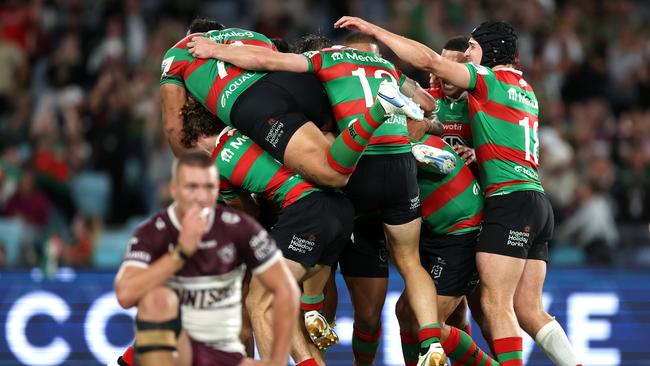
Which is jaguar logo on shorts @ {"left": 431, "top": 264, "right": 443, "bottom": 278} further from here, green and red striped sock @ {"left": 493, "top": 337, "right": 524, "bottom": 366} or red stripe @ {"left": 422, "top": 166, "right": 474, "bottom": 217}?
green and red striped sock @ {"left": 493, "top": 337, "right": 524, "bottom": 366}

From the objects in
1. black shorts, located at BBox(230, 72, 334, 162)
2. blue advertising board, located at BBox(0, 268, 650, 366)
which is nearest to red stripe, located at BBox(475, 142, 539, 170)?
black shorts, located at BBox(230, 72, 334, 162)

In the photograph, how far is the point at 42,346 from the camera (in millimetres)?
11656

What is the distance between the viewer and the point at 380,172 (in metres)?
8.02

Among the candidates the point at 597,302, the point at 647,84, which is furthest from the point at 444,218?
the point at 647,84

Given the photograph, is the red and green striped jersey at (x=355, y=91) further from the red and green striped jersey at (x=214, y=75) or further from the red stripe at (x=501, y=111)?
the red stripe at (x=501, y=111)

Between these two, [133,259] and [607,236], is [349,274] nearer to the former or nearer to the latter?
[133,259]

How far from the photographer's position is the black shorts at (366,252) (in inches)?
339

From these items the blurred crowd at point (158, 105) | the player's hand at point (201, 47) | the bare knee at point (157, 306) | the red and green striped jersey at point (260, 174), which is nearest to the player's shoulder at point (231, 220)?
the bare knee at point (157, 306)

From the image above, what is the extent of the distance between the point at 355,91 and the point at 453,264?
1.43 meters

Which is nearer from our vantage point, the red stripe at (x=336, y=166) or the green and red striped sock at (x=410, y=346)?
the red stripe at (x=336, y=166)

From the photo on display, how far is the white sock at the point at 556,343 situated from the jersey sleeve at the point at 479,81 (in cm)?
169

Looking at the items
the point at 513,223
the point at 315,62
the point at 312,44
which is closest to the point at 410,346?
the point at 513,223

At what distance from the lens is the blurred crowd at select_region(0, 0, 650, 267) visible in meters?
13.6

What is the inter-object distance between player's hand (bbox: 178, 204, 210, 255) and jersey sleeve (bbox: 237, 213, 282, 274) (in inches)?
11.8
